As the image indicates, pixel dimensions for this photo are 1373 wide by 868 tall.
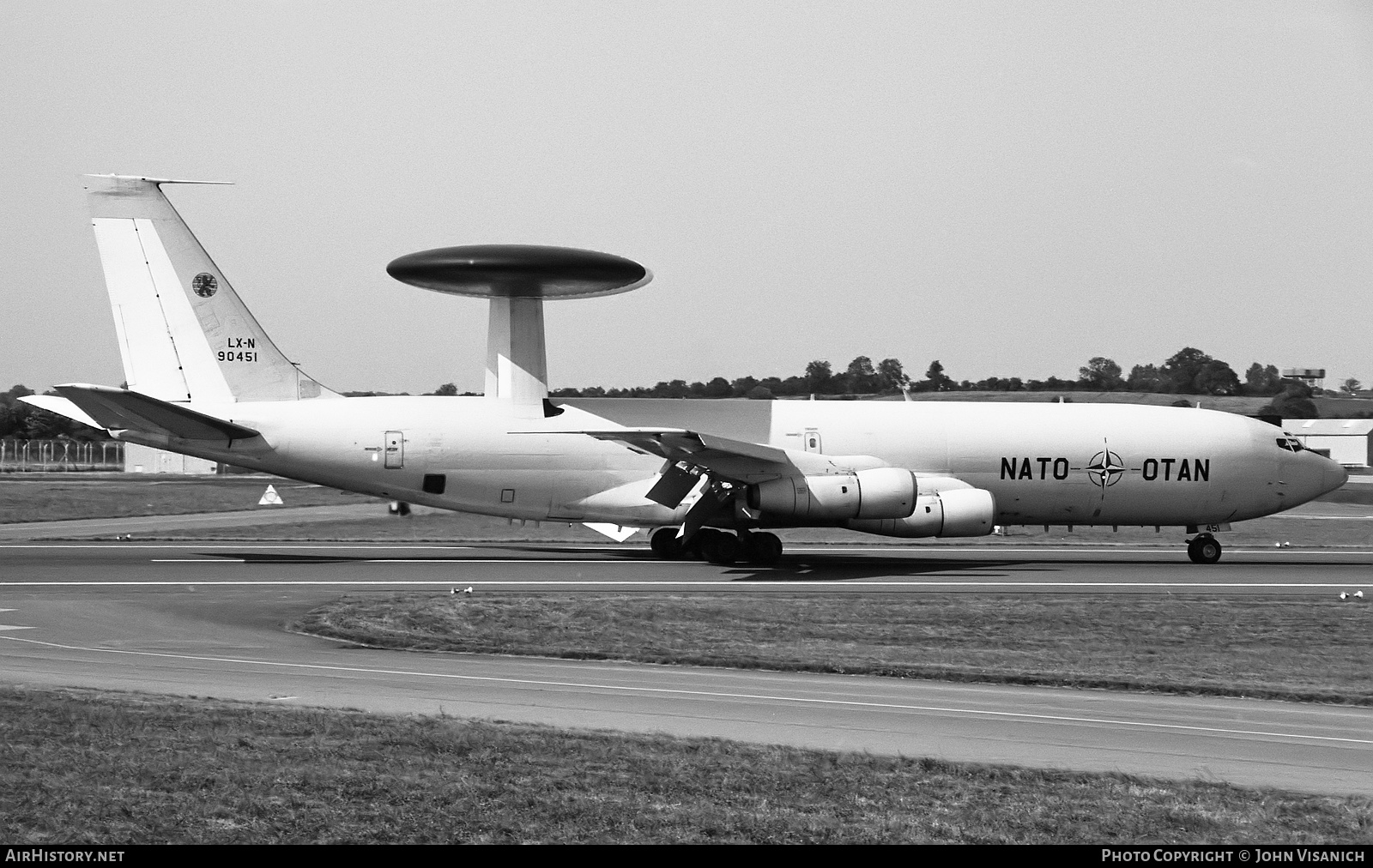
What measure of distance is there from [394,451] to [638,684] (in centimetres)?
1603

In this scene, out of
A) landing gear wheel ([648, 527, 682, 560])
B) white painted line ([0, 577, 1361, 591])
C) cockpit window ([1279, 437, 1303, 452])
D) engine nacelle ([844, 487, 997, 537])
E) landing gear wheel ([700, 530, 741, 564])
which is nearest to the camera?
white painted line ([0, 577, 1361, 591])

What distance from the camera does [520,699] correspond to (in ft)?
40.0

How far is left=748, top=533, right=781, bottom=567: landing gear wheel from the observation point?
27.5 m

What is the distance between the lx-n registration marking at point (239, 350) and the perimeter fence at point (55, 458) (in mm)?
62135

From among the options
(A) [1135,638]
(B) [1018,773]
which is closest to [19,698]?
(B) [1018,773]

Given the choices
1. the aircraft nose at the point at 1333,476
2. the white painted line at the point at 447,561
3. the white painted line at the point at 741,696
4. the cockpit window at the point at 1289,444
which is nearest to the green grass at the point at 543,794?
the white painted line at the point at 741,696

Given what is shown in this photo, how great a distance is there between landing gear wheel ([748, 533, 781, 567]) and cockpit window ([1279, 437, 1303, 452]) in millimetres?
13789

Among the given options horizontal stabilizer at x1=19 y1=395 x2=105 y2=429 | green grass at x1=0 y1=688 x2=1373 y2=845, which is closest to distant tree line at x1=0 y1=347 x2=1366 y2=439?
horizontal stabilizer at x1=19 y1=395 x2=105 y2=429

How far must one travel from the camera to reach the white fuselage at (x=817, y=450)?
92.6 feet

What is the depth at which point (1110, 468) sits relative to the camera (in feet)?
99.4

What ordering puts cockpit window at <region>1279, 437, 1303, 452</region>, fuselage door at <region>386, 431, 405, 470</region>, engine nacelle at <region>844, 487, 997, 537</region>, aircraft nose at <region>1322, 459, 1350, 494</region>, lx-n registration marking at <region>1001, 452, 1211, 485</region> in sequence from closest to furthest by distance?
engine nacelle at <region>844, 487, 997, 537</region> → fuselage door at <region>386, 431, 405, 470</region> → lx-n registration marking at <region>1001, 452, 1211, 485</region> → cockpit window at <region>1279, 437, 1303, 452</region> → aircraft nose at <region>1322, 459, 1350, 494</region>

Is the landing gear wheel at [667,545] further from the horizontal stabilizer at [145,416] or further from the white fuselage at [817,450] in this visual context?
the horizontal stabilizer at [145,416]

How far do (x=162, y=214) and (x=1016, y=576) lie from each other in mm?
20286

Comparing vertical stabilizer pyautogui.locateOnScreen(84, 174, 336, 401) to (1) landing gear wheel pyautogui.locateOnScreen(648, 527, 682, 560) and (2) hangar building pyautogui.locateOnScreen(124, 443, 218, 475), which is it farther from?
(2) hangar building pyautogui.locateOnScreen(124, 443, 218, 475)
